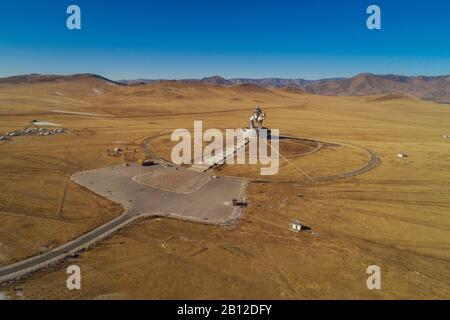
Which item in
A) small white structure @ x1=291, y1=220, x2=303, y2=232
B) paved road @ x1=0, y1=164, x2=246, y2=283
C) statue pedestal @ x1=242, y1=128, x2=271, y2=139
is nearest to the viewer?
paved road @ x1=0, y1=164, x2=246, y2=283

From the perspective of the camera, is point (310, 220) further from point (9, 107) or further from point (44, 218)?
point (9, 107)

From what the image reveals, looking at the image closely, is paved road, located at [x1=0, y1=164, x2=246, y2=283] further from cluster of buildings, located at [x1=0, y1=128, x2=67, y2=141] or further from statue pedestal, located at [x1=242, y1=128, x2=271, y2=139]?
cluster of buildings, located at [x1=0, y1=128, x2=67, y2=141]

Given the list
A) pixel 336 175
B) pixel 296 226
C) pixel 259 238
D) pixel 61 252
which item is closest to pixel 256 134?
pixel 336 175

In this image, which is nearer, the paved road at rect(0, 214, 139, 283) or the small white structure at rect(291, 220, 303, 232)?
the paved road at rect(0, 214, 139, 283)

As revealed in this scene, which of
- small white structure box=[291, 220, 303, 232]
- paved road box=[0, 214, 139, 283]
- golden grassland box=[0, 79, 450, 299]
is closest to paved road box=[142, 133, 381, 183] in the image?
golden grassland box=[0, 79, 450, 299]

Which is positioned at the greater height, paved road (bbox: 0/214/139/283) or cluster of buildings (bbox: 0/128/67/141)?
cluster of buildings (bbox: 0/128/67/141)

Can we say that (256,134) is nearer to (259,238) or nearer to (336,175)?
(336,175)

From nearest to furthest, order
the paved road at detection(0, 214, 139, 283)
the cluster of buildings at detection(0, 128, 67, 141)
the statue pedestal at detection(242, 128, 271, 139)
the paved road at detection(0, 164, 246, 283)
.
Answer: the paved road at detection(0, 214, 139, 283)
the paved road at detection(0, 164, 246, 283)
the statue pedestal at detection(242, 128, 271, 139)
the cluster of buildings at detection(0, 128, 67, 141)

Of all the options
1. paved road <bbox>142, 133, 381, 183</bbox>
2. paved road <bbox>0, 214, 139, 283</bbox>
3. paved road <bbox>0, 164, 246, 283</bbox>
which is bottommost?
paved road <bbox>0, 214, 139, 283</bbox>
